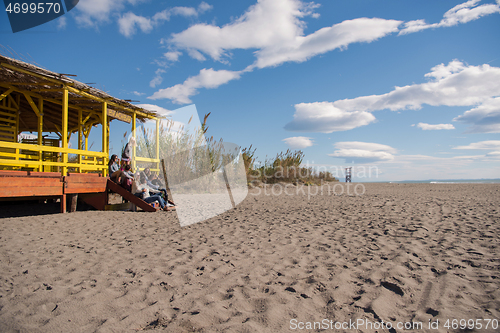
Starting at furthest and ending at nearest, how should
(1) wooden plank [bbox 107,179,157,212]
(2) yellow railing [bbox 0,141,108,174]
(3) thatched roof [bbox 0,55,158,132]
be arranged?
(1) wooden plank [bbox 107,179,157,212] < (3) thatched roof [bbox 0,55,158,132] < (2) yellow railing [bbox 0,141,108,174]

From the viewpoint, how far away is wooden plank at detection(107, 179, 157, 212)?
7035 mm

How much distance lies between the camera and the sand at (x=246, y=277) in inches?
81.1

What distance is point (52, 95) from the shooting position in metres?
8.13

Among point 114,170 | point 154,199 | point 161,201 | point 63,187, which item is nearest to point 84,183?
point 63,187

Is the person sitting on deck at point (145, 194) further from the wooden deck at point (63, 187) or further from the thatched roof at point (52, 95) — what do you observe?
the thatched roof at point (52, 95)

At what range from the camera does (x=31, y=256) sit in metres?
3.45

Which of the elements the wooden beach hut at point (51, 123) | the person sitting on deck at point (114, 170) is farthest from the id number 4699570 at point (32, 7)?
the person sitting on deck at point (114, 170)

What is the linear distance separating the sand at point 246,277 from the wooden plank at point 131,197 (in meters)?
1.90

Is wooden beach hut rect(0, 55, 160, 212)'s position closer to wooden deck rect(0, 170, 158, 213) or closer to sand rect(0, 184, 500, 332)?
wooden deck rect(0, 170, 158, 213)

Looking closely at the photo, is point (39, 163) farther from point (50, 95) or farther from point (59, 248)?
point (59, 248)

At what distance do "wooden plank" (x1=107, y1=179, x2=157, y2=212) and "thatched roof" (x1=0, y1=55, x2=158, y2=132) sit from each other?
2.50 meters

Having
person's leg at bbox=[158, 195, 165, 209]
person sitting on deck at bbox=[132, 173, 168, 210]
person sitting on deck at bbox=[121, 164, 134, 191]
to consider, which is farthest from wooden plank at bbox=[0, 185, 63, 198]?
person's leg at bbox=[158, 195, 165, 209]

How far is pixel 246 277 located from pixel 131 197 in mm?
5259

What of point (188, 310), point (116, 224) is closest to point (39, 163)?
point (116, 224)
